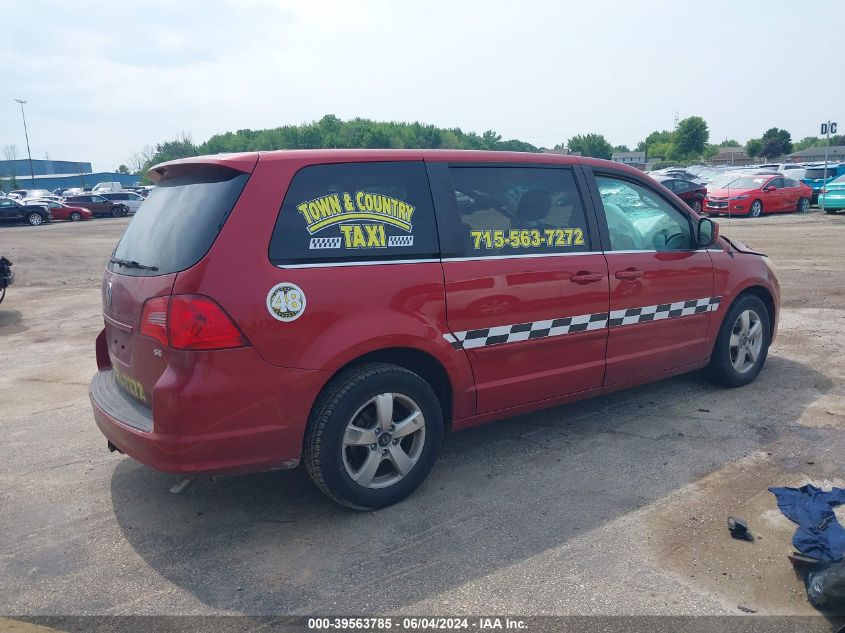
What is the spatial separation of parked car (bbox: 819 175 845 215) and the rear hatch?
22924 mm

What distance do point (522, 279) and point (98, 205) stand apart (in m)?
38.2

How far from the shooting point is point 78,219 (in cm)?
3572

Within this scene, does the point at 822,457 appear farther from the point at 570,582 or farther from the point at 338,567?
the point at 338,567

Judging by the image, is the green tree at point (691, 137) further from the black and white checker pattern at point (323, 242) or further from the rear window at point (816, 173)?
the black and white checker pattern at point (323, 242)

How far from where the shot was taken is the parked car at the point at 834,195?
21688mm

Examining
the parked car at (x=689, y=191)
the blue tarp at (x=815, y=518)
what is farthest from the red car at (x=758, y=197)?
the blue tarp at (x=815, y=518)

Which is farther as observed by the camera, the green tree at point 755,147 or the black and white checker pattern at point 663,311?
the green tree at point 755,147

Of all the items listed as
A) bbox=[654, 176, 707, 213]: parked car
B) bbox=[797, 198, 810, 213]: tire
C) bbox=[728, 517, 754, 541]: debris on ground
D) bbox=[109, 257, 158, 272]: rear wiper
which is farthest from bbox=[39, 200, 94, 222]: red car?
bbox=[728, 517, 754, 541]: debris on ground

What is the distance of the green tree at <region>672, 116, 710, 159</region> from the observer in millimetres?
80312

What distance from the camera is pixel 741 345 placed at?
554 centimetres

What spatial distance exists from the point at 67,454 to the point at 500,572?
3020 mm

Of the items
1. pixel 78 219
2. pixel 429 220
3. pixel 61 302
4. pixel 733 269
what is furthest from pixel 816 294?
pixel 78 219

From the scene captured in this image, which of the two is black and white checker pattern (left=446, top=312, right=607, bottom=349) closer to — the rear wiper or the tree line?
the rear wiper

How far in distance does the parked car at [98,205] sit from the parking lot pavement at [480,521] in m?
34.5
